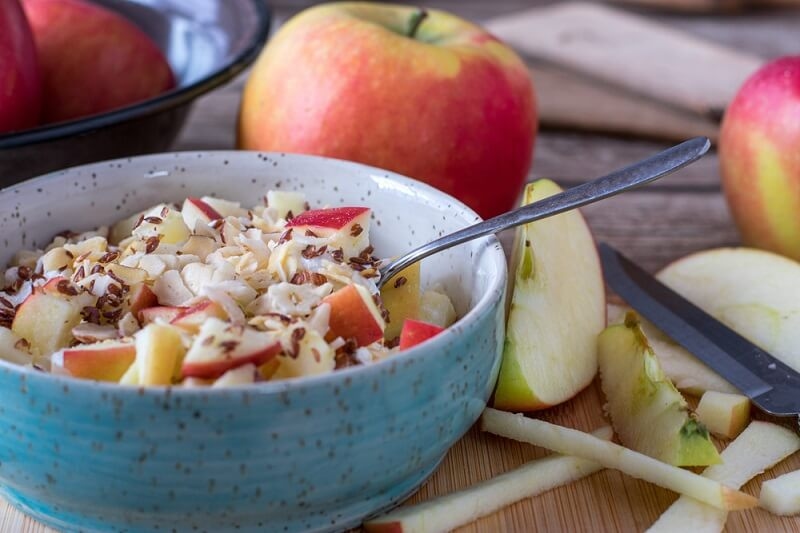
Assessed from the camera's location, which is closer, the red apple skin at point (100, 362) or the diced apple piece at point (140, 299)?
the red apple skin at point (100, 362)

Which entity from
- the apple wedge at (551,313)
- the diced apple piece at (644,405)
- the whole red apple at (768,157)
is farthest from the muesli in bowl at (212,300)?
the whole red apple at (768,157)

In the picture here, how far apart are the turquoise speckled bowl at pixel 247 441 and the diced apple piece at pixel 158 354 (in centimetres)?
7

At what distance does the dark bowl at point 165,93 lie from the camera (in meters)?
1.28

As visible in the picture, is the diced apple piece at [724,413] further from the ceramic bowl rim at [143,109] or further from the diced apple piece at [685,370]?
the ceramic bowl rim at [143,109]

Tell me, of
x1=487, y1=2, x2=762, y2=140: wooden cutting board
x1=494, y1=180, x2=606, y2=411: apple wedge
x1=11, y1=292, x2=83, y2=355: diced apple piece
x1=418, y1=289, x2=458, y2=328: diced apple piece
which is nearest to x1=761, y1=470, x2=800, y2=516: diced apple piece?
x1=494, y1=180, x2=606, y2=411: apple wedge

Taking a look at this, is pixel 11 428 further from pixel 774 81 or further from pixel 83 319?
pixel 774 81

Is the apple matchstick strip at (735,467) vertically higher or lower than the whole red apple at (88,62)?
lower

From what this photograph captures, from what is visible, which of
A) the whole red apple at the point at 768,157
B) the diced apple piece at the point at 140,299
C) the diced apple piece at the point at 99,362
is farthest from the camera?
the whole red apple at the point at 768,157

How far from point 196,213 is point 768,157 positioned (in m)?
0.93

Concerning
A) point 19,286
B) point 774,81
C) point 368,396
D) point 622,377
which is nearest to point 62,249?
point 19,286

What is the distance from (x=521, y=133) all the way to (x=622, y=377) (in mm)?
524

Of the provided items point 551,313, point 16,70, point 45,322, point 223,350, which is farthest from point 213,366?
point 16,70

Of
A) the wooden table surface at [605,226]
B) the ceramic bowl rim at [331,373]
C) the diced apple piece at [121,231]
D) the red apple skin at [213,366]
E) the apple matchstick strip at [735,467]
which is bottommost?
the wooden table surface at [605,226]

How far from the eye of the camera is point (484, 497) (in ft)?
3.23
